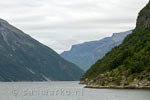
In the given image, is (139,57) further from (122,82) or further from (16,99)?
(16,99)

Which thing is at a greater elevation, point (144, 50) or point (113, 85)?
point (144, 50)

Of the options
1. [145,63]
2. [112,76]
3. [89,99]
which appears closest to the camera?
[89,99]

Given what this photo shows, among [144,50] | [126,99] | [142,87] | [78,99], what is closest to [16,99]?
[78,99]

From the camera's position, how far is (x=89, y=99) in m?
126

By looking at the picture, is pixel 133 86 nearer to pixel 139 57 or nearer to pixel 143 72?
pixel 143 72

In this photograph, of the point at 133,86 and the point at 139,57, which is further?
the point at 139,57

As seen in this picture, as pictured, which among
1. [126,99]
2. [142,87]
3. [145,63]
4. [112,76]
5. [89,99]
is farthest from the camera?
[112,76]

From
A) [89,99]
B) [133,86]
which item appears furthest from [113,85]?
[89,99]

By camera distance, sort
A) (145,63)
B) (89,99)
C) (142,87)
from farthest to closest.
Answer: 1. (145,63)
2. (142,87)
3. (89,99)

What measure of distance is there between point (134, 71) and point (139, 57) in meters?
12.5

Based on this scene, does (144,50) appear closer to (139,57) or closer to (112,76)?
(139,57)

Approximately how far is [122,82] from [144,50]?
24649 mm

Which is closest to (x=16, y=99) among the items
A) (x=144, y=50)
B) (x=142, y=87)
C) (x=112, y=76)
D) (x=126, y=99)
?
(x=126, y=99)

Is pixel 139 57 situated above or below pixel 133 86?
above
